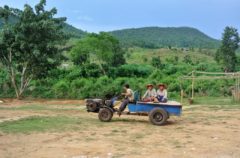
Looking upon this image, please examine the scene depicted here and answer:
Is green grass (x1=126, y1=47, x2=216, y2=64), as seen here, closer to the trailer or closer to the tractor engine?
the tractor engine

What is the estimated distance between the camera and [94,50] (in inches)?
1586

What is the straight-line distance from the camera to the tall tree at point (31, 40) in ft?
86.4

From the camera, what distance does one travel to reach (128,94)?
1524cm

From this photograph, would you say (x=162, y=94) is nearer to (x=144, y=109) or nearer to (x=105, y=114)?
(x=144, y=109)

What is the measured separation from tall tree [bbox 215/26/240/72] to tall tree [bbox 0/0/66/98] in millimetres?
22877

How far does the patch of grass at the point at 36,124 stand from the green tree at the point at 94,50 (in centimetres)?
2259

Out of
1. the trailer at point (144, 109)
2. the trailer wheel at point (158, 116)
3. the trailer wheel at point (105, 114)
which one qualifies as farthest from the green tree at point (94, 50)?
the trailer wheel at point (158, 116)

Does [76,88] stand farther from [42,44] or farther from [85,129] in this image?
[85,129]

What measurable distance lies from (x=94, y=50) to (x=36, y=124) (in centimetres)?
2637

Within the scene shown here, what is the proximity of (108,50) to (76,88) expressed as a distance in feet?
33.9

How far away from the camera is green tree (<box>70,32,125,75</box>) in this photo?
39.7 meters

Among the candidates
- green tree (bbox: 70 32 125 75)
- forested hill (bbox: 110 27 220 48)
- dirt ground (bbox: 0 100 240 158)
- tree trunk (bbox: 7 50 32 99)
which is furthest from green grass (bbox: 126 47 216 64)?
dirt ground (bbox: 0 100 240 158)

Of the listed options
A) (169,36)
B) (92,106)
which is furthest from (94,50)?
(169,36)

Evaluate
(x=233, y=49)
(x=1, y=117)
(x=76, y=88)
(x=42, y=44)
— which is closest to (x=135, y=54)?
(x=233, y=49)
